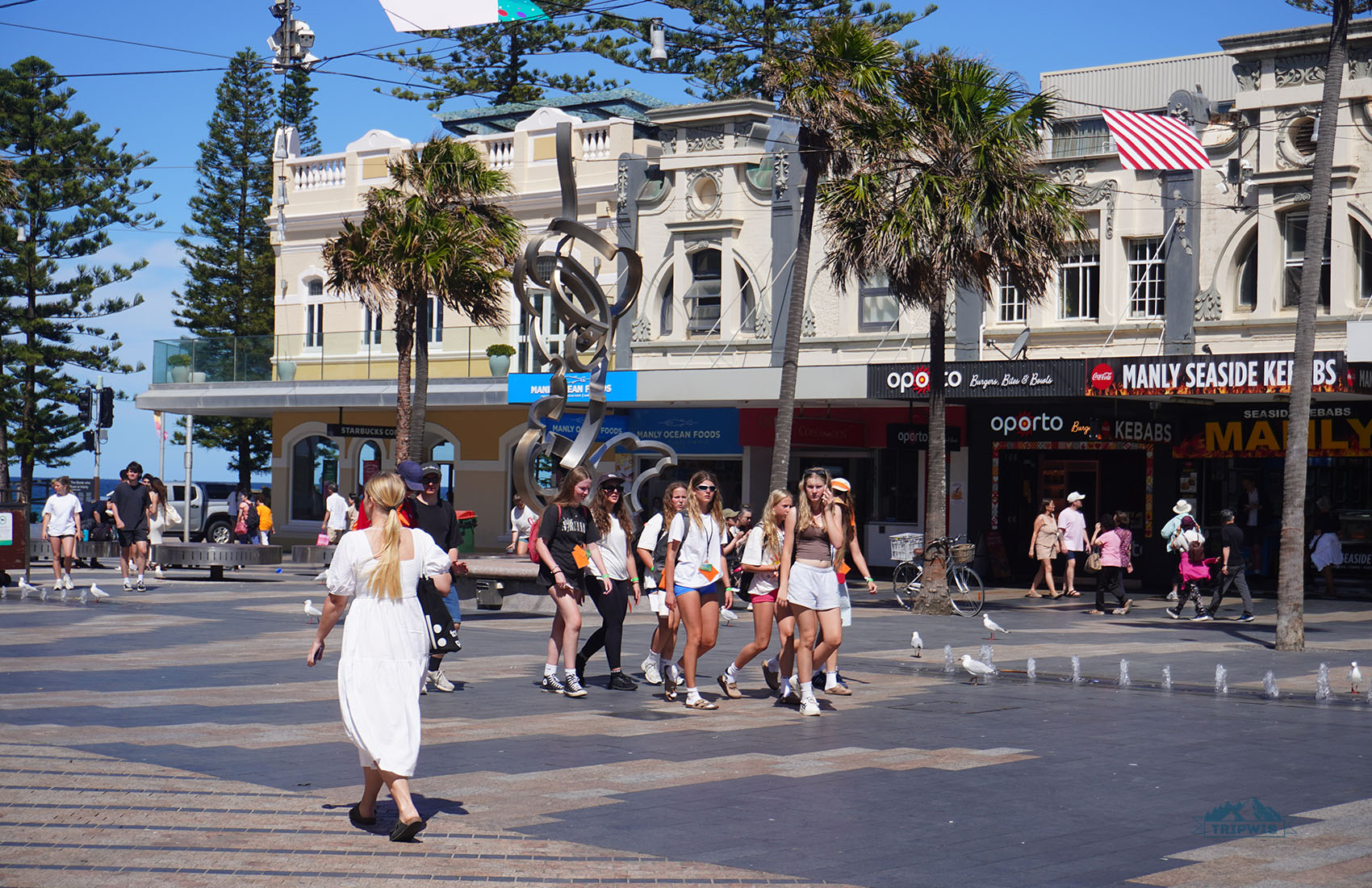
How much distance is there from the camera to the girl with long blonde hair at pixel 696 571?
1148cm

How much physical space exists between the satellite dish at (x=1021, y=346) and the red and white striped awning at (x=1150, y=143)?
4046mm

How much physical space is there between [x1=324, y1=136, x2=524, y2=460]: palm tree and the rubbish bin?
9.30 ft

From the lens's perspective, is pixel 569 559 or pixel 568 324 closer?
pixel 569 559

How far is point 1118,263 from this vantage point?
2764 cm

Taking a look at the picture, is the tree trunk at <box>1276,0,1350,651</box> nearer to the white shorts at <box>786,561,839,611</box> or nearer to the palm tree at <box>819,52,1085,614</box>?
the palm tree at <box>819,52,1085,614</box>

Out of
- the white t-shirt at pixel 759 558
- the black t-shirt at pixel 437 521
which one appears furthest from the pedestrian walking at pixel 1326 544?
the black t-shirt at pixel 437 521

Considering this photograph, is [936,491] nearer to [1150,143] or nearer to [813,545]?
[1150,143]

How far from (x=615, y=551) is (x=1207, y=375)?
1412 centimetres

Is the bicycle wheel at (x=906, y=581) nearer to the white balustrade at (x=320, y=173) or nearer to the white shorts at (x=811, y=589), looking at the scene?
the white shorts at (x=811, y=589)

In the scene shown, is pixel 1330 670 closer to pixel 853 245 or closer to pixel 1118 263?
pixel 853 245

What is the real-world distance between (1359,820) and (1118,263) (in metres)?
21.1

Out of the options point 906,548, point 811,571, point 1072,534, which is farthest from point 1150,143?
point 811,571

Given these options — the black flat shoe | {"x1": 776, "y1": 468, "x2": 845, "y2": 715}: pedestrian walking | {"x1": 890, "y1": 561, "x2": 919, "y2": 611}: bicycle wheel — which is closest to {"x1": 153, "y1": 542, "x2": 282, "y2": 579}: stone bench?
{"x1": 890, "y1": 561, "x2": 919, "y2": 611}: bicycle wheel

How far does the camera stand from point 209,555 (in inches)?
1082
